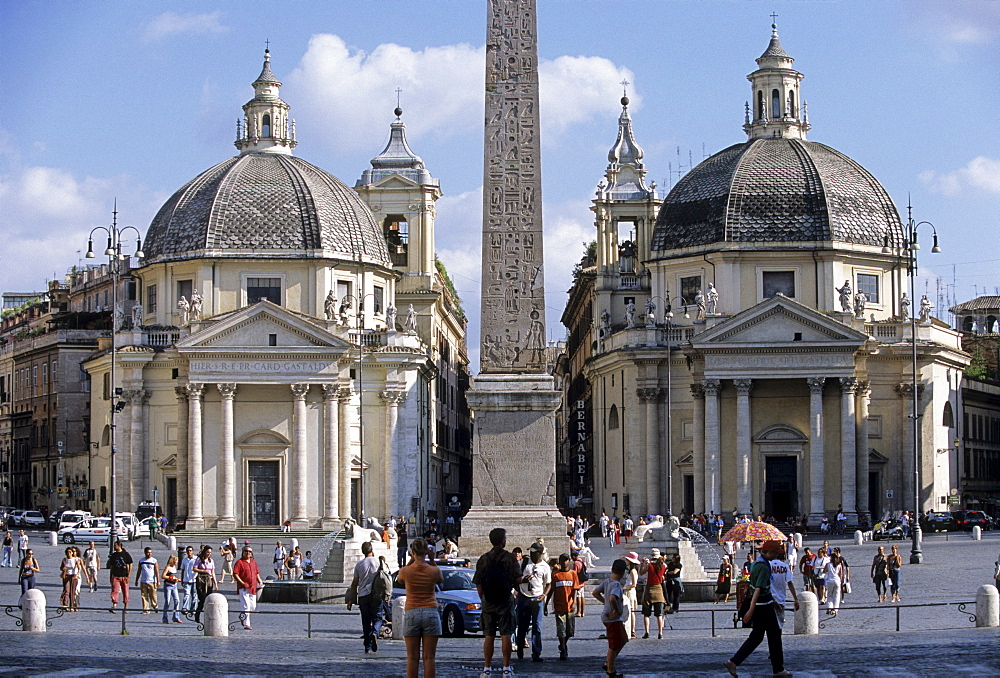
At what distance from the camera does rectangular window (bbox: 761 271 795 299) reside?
267ft

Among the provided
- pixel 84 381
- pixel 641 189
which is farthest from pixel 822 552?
pixel 84 381

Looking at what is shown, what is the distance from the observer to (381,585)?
26156 mm

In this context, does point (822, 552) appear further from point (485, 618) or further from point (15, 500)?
point (15, 500)

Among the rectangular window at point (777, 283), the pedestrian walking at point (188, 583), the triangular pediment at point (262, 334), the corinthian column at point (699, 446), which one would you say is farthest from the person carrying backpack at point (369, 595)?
the rectangular window at point (777, 283)

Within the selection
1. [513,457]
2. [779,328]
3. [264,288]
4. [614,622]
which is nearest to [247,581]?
[513,457]

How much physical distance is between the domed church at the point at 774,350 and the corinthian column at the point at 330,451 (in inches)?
533

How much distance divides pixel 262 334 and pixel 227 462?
553 centimetres

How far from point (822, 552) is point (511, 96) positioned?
11699mm

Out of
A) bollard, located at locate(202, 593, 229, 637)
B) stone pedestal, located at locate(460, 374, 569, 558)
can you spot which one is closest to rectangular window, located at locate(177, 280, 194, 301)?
stone pedestal, located at locate(460, 374, 569, 558)

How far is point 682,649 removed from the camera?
26656 millimetres

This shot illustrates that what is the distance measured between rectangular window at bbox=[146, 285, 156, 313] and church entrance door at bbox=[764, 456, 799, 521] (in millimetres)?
28702

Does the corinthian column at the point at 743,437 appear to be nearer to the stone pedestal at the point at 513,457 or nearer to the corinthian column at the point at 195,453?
the corinthian column at the point at 195,453

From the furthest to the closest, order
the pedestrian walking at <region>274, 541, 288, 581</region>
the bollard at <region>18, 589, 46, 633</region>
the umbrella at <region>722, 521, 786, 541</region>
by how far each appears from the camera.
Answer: the pedestrian walking at <region>274, 541, 288, 581</region> < the umbrella at <region>722, 521, 786, 541</region> < the bollard at <region>18, 589, 46, 633</region>

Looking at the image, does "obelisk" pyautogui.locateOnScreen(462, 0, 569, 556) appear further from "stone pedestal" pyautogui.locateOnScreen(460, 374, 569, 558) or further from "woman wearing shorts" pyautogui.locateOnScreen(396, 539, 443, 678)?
"woman wearing shorts" pyautogui.locateOnScreen(396, 539, 443, 678)
